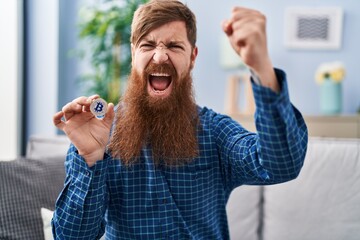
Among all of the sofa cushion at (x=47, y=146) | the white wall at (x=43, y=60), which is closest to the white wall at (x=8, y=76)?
the white wall at (x=43, y=60)

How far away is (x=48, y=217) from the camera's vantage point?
1.33m

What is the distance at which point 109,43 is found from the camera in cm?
305

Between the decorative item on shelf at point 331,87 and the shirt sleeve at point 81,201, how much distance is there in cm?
228

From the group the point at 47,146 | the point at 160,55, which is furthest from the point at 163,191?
the point at 47,146

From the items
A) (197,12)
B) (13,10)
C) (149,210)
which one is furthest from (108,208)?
(197,12)

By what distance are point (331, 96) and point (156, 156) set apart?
214 centimetres

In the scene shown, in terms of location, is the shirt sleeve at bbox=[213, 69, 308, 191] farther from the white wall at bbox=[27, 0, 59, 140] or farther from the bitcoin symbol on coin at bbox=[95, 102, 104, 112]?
the white wall at bbox=[27, 0, 59, 140]

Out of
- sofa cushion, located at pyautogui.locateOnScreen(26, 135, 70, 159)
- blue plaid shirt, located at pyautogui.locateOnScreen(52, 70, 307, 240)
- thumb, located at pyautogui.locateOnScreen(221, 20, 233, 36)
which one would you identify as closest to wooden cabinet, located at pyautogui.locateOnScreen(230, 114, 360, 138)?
sofa cushion, located at pyautogui.locateOnScreen(26, 135, 70, 159)

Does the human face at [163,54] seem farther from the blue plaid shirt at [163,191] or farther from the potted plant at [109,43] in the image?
the potted plant at [109,43]

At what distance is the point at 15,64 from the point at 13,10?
352mm

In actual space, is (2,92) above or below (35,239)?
above

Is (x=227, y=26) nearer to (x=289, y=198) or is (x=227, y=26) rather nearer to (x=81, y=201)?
(x=81, y=201)

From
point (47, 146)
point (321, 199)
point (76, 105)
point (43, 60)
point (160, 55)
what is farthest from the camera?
point (43, 60)

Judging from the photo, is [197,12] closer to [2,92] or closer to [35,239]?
[2,92]
